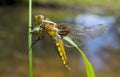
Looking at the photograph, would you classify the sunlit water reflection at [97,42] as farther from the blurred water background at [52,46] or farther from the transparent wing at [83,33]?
the transparent wing at [83,33]

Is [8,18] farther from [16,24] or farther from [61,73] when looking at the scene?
[61,73]

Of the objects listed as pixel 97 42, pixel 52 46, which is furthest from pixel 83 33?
pixel 97 42

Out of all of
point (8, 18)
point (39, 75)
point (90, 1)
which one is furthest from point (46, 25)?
point (90, 1)

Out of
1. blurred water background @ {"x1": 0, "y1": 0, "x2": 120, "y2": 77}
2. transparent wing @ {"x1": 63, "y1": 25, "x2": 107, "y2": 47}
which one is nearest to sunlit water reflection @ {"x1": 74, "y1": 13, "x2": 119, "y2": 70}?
blurred water background @ {"x1": 0, "y1": 0, "x2": 120, "y2": 77}

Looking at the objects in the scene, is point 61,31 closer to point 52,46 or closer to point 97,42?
point 52,46

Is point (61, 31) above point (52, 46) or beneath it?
above

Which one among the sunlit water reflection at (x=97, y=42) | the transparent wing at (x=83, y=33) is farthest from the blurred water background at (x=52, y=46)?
the transparent wing at (x=83, y=33)

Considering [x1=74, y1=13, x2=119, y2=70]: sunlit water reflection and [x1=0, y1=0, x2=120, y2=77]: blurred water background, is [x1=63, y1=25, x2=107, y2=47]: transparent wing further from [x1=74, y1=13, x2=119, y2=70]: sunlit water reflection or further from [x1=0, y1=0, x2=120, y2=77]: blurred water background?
[x1=74, y1=13, x2=119, y2=70]: sunlit water reflection

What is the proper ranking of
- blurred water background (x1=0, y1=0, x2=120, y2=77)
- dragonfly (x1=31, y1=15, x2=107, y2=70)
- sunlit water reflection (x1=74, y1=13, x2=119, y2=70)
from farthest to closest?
sunlit water reflection (x1=74, y1=13, x2=119, y2=70) < blurred water background (x1=0, y1=0, x2=120, y2=77) < dragonfly (x1=31, y1=15, x2=107, y2=70)
